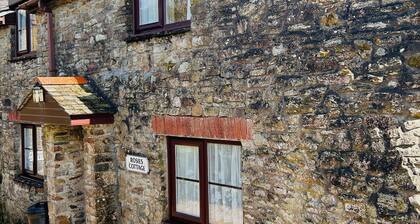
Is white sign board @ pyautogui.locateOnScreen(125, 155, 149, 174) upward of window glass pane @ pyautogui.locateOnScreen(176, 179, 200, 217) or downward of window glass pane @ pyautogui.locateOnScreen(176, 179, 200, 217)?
upward

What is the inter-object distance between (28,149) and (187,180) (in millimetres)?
5379

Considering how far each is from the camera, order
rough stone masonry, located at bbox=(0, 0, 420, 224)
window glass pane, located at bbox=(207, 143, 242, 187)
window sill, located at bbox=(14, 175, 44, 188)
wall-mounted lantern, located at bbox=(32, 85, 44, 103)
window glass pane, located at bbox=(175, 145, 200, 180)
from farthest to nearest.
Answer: window sill, located at bbox=(14, 175, 44, 188) < wall-mounted lantern, located at bbox=(32, 85, 44, 103) < window glass pane, located at bbox=(175, 145, 200, 180) < window glass pane, located at bbox=(207, 143, 242, 187) < rough stone masonry, located at bbox=(0, 0, 420, 224)

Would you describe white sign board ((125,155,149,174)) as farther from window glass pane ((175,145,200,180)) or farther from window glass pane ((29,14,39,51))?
window glass pane ((29,14,39,51))

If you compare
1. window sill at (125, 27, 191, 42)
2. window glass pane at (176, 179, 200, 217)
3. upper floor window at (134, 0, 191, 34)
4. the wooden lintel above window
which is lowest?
window glass pane at (176, 179, 200, 217)

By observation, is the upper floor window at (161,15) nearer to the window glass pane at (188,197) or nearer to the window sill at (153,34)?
the window sill at (153,34)

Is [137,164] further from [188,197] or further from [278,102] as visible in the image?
[278,102]

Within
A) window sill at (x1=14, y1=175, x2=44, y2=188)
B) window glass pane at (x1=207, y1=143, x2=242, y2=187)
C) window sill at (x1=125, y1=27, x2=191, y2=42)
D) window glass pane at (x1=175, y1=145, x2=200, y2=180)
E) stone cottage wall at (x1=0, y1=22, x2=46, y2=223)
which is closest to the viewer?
window glass pane at (x1=207, y1=143, x2=242, y2=187)

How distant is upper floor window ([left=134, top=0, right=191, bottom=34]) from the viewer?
5.88 meters

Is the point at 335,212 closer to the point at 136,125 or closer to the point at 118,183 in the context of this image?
the point at 136,125

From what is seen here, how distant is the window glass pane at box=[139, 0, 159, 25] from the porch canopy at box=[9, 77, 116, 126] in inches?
54.3

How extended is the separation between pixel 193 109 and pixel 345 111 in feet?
6.57

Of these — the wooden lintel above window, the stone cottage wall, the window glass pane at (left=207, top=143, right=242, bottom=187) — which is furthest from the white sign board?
the stone cottage wall

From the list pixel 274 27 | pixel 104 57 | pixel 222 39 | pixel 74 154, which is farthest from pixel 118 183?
pixel 274 27

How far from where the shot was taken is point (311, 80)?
14.4ft
